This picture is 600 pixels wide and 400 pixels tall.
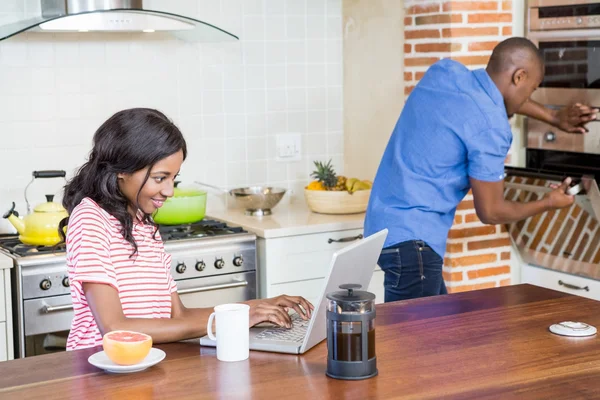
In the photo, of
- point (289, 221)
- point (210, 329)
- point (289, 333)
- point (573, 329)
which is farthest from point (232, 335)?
point (289, 221)

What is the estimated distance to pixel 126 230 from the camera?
2309mm

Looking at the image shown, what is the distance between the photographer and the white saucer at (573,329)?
2.21 meters

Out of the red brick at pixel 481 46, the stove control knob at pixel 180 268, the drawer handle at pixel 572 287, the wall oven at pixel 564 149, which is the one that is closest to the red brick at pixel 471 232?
the wall oven at pixel 564 149

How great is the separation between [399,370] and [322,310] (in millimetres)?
240

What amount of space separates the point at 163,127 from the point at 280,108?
7.15ft

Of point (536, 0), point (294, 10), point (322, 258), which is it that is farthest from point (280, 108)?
point (536, 0)

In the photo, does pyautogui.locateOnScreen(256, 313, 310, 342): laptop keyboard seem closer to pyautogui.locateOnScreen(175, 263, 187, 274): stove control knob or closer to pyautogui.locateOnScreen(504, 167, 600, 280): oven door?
pyautogui.locateOnScreen(175, 263, 187, 274): stove control knob

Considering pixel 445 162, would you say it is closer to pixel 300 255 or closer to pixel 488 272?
pixel 300 255

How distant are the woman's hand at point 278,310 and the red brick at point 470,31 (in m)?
1.81

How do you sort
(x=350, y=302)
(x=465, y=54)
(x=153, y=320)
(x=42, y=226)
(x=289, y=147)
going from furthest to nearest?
(x=289, y=147)
(x=465, y=54)
(x=42, y=226)
(x=153, y=320)
(x=350, y=302)

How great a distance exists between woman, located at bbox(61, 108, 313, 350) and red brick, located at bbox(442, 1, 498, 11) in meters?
1.80

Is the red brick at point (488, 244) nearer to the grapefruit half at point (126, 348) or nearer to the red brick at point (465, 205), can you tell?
the red brick at point (465, 205)

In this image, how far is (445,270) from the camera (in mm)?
3945

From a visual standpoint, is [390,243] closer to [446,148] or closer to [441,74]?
[446,148]
